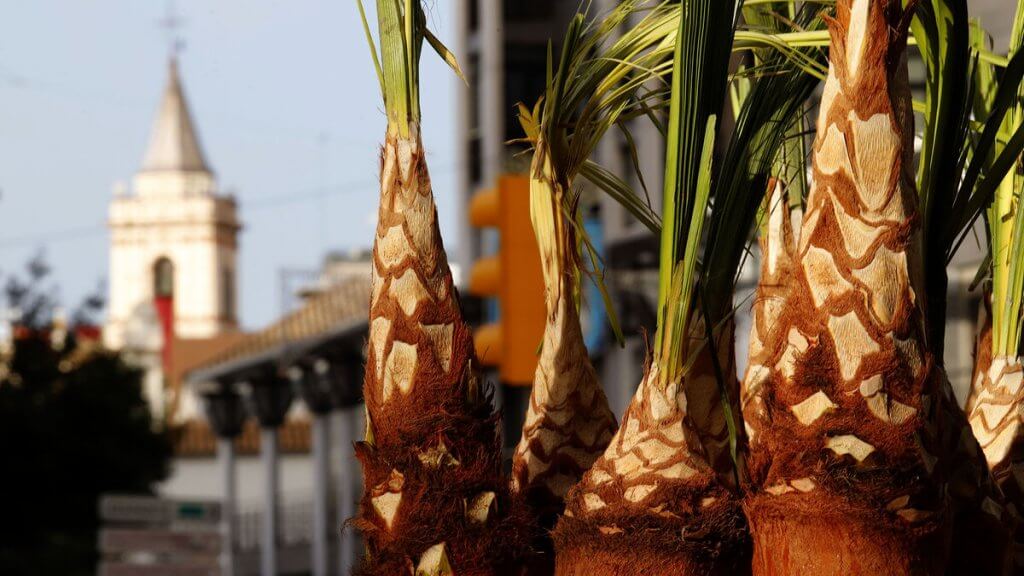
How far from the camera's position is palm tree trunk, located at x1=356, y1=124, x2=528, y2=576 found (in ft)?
11.0

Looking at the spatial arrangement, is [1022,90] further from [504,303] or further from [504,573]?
[504,303]

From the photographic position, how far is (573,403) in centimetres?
369

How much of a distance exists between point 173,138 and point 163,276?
6.98 m

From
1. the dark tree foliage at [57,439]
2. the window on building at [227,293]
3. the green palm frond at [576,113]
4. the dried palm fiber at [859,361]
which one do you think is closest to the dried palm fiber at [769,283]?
the green palm frond at [576,113]

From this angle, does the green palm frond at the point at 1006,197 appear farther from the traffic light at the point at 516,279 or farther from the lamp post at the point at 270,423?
the lamp post at the point at 270,423

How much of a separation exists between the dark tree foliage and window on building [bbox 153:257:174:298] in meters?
69.2

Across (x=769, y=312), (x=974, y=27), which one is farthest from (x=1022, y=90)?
(x=769, y=312)

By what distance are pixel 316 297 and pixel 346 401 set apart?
43.6ft

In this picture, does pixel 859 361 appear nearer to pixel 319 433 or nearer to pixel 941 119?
pixel 941 119

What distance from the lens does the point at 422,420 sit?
336 cm

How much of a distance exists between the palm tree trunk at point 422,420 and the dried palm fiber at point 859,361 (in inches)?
20.0

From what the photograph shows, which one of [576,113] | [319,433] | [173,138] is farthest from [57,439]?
[173,138]

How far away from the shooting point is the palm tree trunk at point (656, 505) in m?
3.20

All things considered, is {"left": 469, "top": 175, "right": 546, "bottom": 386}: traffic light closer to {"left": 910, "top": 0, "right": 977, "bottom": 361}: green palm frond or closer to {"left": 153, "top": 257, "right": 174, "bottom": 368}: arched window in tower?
{"left": 910, "top": 0, "right": 977, "bottom": 361}: green palm frond
